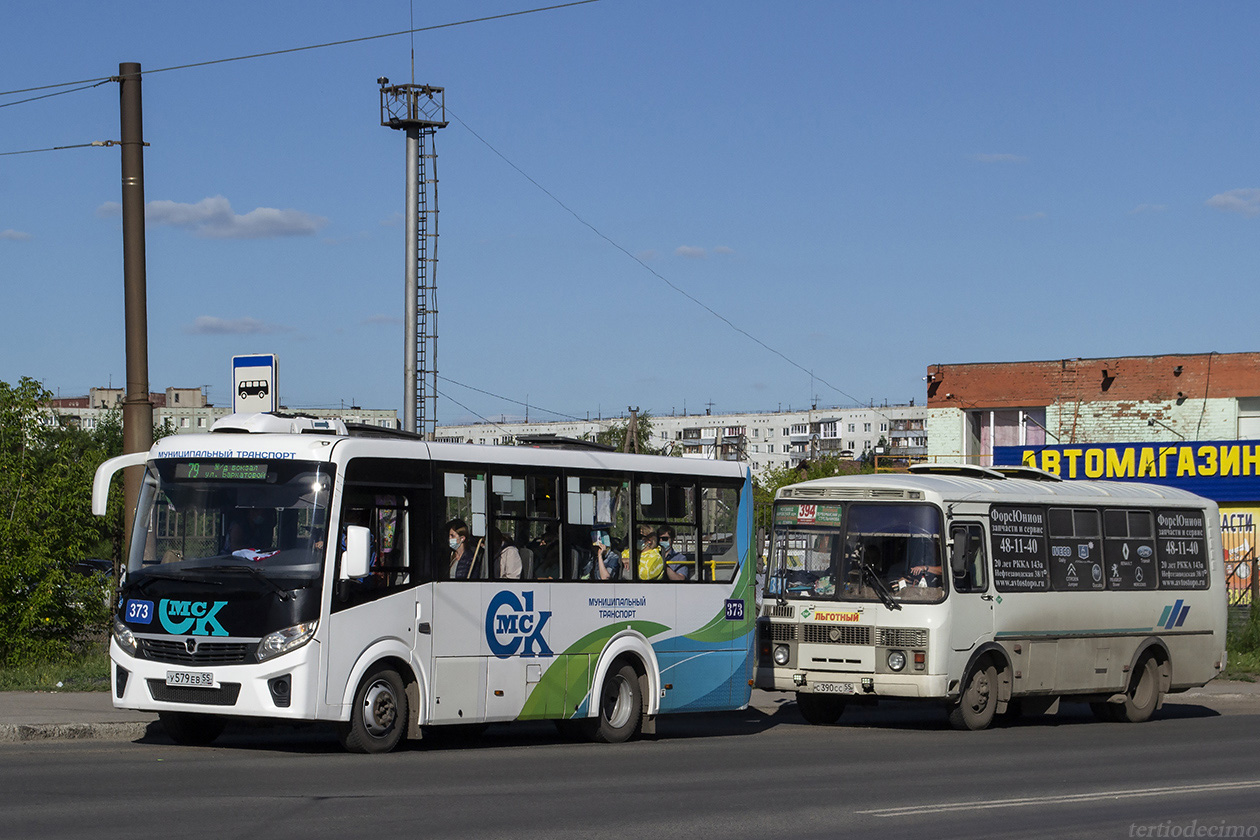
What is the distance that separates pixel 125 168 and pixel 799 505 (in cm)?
835

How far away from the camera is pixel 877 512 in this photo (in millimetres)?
18344

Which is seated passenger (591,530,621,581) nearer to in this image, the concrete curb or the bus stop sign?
the bus stop sign

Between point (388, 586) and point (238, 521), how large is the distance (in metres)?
1.37

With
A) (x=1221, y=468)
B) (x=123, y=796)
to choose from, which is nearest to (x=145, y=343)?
(x=123, y=796)

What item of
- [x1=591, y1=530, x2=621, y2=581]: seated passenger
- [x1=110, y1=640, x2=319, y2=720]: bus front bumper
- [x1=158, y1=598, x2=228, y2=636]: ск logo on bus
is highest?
[x1=591, y1=530, x2=621, y2=581]: seated passenger

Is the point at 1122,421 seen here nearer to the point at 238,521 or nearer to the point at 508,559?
the point at 508,559

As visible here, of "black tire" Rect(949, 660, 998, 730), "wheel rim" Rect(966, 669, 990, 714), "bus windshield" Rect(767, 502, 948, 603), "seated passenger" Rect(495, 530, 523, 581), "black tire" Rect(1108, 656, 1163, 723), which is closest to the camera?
"seated passenger" Rect(495, 530, 523, 581)

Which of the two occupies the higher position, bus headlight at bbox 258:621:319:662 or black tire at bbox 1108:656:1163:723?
bus headlight at bbox 258:621:319:662

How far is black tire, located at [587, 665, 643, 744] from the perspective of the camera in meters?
15.9

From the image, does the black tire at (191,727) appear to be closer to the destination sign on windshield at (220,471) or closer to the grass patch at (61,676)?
the destination sign on windshield at (220,471)

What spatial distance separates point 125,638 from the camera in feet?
44.0

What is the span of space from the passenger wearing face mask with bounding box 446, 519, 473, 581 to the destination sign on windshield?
1.84 meters

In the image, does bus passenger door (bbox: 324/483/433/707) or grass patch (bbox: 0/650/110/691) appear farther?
grass patch (bbox: 0/650/110/691)

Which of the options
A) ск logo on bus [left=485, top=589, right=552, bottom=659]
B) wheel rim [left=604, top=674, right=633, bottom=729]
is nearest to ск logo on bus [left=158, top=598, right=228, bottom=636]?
ск logo on bus [left=485, top=589, right=552, bottom=659]
